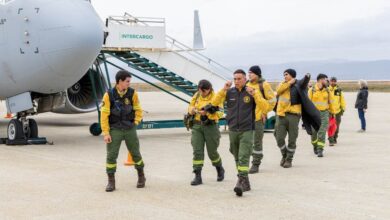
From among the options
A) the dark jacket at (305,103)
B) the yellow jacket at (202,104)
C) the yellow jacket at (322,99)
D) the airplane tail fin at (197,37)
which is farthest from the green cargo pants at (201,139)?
the airplane tail fin at (197,37)

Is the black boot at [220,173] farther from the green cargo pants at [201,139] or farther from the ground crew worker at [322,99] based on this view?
the ground crew worker at [322,99]

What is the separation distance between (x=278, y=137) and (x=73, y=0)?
5.72 meters

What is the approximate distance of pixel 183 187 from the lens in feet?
29.8

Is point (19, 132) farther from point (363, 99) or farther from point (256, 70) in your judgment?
point (363, 99)

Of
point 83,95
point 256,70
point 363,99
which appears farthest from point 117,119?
point 363,99

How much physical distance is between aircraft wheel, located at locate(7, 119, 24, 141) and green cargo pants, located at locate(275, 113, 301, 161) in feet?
22.1

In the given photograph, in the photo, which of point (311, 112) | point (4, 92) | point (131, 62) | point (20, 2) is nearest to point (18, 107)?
point (4, 92)

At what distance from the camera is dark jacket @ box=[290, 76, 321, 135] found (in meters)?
11.2

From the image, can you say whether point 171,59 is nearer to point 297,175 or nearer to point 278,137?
point 278,137

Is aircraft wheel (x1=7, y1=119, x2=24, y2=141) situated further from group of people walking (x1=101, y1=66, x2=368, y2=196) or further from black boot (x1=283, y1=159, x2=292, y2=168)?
black boot (x1=283, y1=159, x2=292, y2=168)

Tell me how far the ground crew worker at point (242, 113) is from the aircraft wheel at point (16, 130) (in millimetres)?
7364

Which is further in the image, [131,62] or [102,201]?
[131,62]

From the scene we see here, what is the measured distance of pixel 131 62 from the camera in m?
19.6

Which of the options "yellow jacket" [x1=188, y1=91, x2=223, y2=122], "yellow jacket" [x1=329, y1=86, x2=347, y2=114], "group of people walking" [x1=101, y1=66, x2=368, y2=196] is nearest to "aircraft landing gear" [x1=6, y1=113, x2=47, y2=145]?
"group of people walking" [x1=101, y1=66, x2=368, y2=196]
